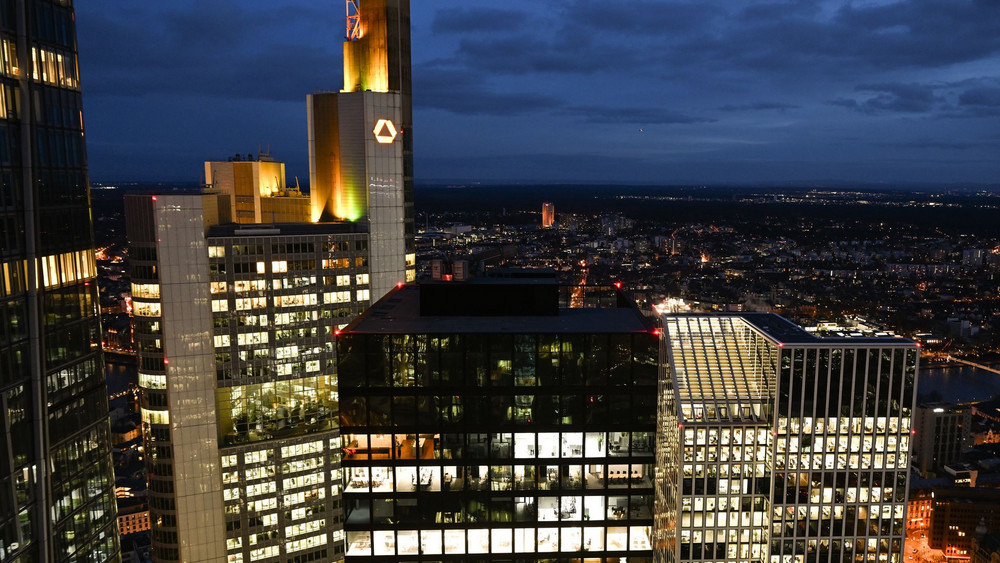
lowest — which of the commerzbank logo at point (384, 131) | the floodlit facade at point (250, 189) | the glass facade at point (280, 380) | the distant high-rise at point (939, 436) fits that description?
the distant high-rise at point (939, 436)

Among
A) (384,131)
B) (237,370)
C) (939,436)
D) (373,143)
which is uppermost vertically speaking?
(384,131)

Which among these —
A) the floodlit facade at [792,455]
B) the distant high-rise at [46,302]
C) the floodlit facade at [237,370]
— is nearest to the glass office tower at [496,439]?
the floodlit facade at [792,455]

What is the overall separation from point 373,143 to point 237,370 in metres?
32.9

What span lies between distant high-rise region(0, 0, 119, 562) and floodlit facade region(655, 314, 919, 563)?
128 ft

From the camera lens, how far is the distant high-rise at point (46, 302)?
34.2 meters

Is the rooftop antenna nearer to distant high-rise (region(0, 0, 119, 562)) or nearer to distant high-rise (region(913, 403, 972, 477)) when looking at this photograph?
distant high-rise (region(0, 0, 119, 562))

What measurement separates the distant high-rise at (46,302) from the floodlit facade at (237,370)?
122ft

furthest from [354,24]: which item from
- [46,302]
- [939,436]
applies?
→ [939,436]

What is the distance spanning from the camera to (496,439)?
1785 inches

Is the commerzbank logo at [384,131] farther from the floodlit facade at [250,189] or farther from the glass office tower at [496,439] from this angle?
the glass office tower at [496,439]

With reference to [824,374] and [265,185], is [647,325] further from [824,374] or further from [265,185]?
[265,185]

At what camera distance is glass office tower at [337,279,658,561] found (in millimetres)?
44750

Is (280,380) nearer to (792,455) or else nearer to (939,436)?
(792,455)

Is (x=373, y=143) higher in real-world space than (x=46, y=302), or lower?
higher
